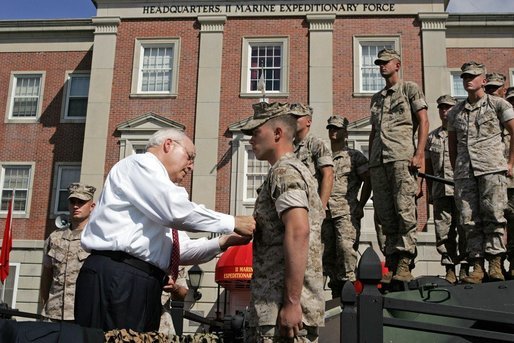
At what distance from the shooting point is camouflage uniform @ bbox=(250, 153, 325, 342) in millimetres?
3510

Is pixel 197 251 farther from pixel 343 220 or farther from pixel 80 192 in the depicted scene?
pixel 343 220

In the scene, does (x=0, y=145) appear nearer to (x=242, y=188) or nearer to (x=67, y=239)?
(x=242, y=188)

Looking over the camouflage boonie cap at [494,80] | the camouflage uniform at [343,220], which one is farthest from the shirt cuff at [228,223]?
the camouflage boonie cap at [494,80]

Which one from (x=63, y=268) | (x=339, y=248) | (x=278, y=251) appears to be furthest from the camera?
(x=339, y=248)

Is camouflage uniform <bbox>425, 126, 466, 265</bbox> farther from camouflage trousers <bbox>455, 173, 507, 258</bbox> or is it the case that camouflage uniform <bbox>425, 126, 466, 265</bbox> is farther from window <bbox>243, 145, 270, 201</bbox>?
window <bbox>243, 145, 270, 201</bbox>

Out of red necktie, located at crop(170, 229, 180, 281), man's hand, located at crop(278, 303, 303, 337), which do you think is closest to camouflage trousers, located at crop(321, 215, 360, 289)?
red necktie, located at crop(170, 229, 180, 281)

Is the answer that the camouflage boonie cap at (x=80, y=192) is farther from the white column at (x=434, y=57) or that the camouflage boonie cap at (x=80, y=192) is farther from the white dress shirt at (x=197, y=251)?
the white column at (x=434, y=57)

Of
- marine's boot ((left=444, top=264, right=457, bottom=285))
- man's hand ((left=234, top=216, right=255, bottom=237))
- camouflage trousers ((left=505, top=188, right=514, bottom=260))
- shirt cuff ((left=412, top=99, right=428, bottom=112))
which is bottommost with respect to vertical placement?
marine's boot ((left=444, top=264, right=457, bottom=285))

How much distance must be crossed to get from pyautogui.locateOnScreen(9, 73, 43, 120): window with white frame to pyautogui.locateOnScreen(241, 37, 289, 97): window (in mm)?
8621

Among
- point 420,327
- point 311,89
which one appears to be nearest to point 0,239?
point 311,89

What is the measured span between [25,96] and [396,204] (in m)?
21.1

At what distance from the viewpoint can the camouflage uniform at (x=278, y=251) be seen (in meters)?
3.51

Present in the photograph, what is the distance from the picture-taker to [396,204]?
21.2ft

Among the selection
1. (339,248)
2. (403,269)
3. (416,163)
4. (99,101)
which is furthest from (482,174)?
(99,101)
